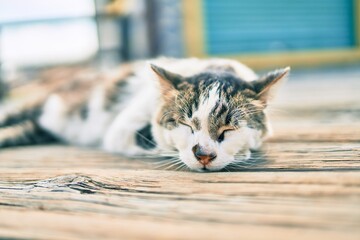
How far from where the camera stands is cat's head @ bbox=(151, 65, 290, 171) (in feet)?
4.45

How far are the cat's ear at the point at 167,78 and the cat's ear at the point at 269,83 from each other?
0.30 metres

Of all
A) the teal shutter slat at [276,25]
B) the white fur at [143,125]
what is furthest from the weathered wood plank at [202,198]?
the teal shutter slat at [276,25]

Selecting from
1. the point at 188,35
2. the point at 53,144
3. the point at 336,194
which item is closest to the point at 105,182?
the point at 336,194

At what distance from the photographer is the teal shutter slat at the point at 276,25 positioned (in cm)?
522

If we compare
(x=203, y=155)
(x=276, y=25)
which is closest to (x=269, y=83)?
(x=203, y=155)

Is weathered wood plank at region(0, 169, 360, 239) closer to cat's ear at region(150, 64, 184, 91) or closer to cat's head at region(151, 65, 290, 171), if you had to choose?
cat's head at region(151, 65, 290, 171)

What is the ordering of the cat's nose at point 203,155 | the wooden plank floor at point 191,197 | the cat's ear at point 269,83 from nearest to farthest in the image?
the wooden plank floor at point 191,197, the cat's nose at point 203,155, the cat's ear at point 269,83

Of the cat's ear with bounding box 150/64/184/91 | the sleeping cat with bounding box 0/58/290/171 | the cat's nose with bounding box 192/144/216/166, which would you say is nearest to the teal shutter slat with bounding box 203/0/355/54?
the sleeping cat with bounding box 0/58/290/171

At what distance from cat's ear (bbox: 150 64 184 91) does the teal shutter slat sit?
12.0ft

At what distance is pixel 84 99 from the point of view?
2439mm

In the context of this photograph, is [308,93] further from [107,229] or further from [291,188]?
[107,229]

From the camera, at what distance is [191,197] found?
110cm

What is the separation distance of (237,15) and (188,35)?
81 cm

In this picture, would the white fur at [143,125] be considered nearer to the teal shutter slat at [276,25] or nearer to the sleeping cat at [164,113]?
the sleeping cat at [164,113]
